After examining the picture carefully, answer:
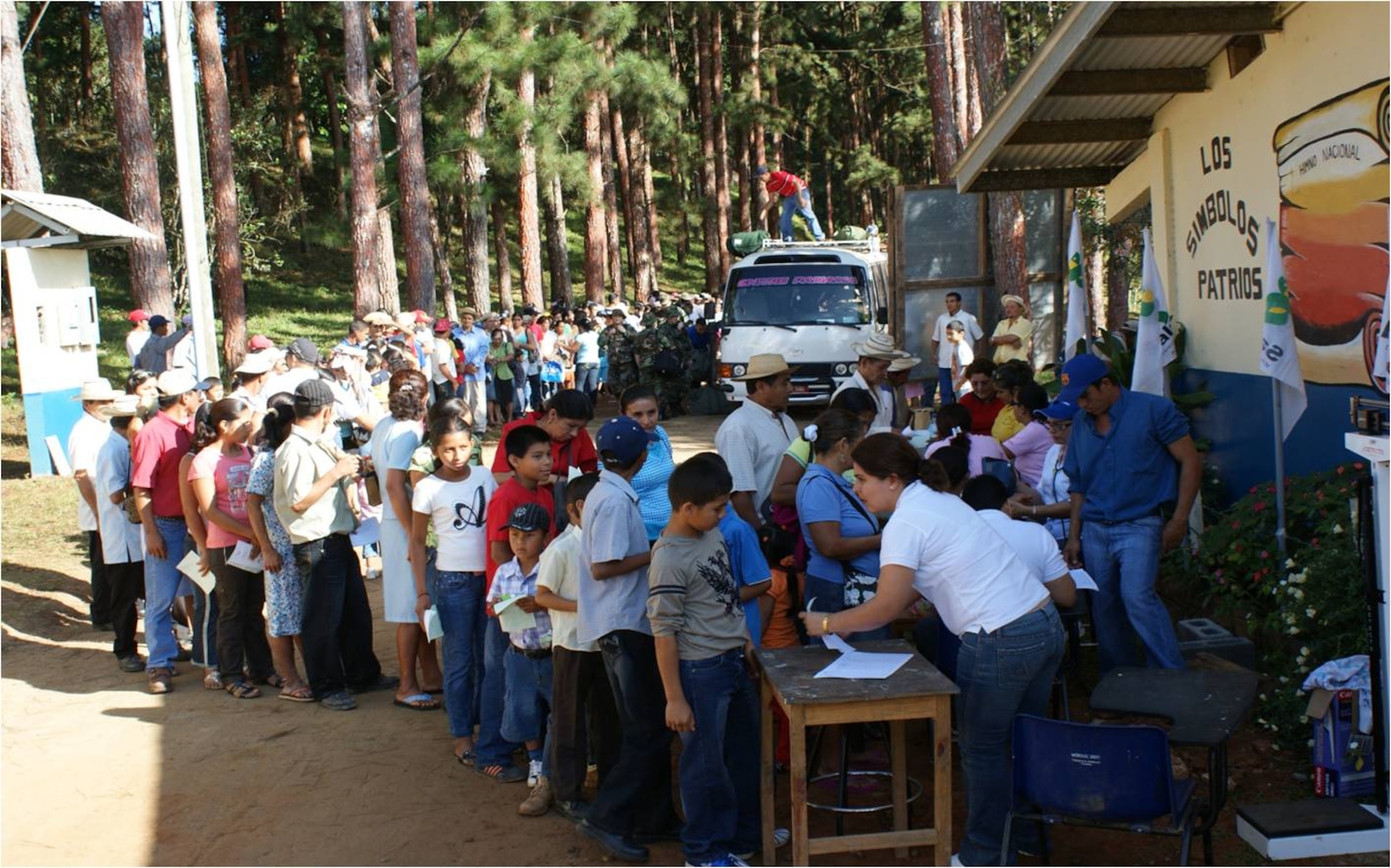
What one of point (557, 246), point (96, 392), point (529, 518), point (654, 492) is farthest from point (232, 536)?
point (557, 246)

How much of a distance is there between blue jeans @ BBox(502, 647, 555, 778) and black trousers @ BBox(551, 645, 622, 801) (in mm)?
248

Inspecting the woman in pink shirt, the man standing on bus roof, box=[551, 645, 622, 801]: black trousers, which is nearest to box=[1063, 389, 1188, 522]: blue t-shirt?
box=[551, 645, 622, 801]: black trousers

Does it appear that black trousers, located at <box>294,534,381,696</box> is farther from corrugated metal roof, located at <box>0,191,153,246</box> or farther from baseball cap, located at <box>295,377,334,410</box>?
corrugated metal roof, located at <box>0,191,153,246</box>

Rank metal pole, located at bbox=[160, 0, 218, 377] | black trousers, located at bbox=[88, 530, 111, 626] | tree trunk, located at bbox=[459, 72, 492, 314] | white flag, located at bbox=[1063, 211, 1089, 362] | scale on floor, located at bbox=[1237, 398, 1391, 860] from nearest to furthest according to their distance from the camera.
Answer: scale on floor, located at bbox=[1237, 398, 1391, 860] < black trousers, located at bbox=[88, 530, 111, 626] < white flag, located at bbox=[1063, 211, 1089, 362] < metal pole, located at bbox=[160, 0, 218, 377] < tree trunk, located at bbox=[459, 72, 492, 314]

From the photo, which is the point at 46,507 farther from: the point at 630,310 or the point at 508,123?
the point at 630,310

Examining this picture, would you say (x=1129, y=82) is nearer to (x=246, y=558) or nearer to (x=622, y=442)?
(x=622, y=442)

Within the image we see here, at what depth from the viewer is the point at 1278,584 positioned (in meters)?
6.39

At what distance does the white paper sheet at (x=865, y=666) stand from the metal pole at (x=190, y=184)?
972 cm

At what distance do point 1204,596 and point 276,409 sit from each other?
528cm

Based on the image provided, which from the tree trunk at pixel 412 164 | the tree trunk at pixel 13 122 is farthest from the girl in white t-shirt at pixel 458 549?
the tree trunk at pixel 412 164

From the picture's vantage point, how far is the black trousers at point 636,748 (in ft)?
16.2

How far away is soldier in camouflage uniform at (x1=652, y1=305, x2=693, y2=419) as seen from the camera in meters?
20.4

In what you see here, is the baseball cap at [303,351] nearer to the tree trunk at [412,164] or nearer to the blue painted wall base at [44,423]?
the blue painted wall base at [44,423]

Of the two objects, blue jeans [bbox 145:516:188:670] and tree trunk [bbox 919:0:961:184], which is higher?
tree trunk [bbox 919:0:961:184]
